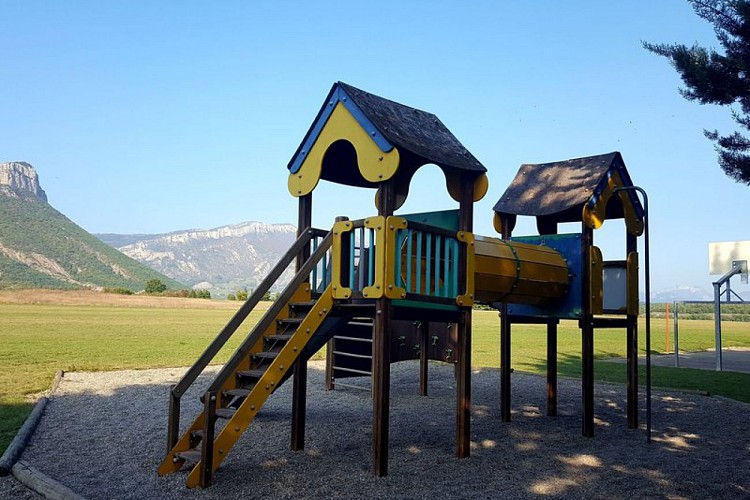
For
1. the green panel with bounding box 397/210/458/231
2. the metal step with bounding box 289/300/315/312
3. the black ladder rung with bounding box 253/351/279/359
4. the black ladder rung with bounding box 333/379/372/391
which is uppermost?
the green panel with bounding box 397/210/458/231

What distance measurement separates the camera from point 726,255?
21312 mm

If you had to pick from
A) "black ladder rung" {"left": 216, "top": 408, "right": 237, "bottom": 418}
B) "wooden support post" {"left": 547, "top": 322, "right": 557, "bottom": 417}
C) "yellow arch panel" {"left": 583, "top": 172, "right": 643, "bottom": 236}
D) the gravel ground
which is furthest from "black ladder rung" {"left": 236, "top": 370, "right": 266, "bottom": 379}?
"wooden support post" {"left": 547, "top": 322, "right": 557, "bottom": 417}

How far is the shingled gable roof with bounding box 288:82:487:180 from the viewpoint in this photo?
7.07 m

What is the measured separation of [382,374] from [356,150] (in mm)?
2506

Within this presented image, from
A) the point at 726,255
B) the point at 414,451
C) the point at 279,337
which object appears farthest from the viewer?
the point at 726,255

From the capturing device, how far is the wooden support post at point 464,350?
7.50 m

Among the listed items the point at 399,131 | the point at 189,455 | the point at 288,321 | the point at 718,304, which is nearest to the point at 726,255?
the point at 718,304

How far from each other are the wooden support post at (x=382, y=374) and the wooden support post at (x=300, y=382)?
1249mm

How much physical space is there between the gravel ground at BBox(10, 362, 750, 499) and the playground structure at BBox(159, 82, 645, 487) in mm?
378

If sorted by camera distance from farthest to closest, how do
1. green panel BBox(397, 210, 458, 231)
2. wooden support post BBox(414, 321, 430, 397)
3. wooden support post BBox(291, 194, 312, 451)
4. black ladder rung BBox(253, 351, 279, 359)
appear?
wooden support post BBox(414, 321, 430, 397) < green panel BBox(397, 210, 458, 231) < wooden support post BBox(291, 194, 312, 451) < black ladder rung BBox(253, 351, 279, 359)

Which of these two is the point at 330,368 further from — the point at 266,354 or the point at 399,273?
the point at 399,273

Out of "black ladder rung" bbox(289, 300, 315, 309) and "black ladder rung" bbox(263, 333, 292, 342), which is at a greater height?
"black ladder rung" bbox(289, 300, 315, 309)

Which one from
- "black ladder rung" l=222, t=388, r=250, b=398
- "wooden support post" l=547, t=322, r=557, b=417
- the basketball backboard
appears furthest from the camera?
the basketball backboard

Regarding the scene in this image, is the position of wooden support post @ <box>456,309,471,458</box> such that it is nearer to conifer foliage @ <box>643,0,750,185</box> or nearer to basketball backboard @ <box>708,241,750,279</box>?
conifer foliage @ <box>643,0,750,185</box>
